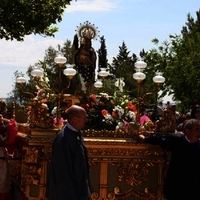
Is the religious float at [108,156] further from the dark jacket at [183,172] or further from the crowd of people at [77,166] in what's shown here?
the crowd of people at [77,166]

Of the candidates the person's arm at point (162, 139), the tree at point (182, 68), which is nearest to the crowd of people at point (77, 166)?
the person's arm at point (162, 139)

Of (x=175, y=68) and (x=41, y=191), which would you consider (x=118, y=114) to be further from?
(x=175, y=68)

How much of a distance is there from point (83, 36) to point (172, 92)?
26460 millimetres

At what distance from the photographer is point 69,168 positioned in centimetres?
675

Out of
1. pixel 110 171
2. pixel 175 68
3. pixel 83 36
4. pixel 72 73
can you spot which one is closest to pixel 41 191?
pixel 110 171

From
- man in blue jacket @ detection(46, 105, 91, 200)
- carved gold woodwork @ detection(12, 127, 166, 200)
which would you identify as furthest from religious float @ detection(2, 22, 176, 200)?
man in blue jacket @ detection(46, 105, 91, 200)

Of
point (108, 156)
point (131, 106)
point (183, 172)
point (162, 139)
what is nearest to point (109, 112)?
point (131, 106)

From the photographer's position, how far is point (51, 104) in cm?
1055

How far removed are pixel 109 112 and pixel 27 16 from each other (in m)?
11.2

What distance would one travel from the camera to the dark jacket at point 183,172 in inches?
306

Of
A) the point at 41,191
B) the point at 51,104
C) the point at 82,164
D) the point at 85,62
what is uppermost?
the point at 85,62

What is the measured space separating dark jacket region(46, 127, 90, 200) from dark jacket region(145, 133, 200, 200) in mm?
1507

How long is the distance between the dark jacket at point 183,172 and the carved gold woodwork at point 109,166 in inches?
34.7

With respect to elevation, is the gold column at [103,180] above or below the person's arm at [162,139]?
below
